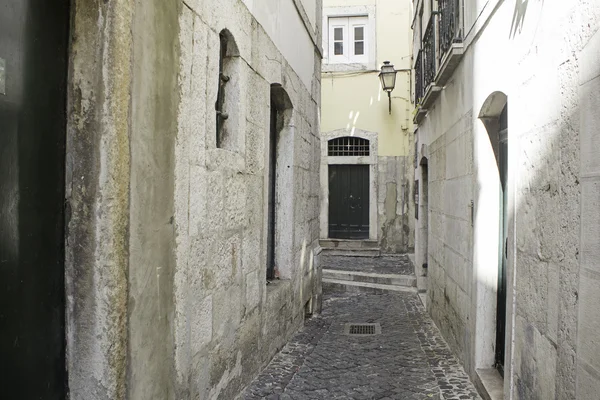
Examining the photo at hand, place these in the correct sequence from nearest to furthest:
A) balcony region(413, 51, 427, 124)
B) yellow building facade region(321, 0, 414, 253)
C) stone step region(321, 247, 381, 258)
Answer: balcony region(413, 51, 427, 124) < stone step region(321, 247, 381, 258) < yellow building facade region(321, 0, 414, 253)

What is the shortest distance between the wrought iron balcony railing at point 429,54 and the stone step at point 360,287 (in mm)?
3456

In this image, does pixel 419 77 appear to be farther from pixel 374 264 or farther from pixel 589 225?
pixel 589 225

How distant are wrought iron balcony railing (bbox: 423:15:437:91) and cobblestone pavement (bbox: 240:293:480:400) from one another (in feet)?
10.6

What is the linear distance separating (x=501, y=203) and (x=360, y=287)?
16.9ft

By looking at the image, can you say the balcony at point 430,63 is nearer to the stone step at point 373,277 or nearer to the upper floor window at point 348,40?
the stone step at point 373,277

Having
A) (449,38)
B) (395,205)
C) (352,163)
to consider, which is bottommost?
(395,205)

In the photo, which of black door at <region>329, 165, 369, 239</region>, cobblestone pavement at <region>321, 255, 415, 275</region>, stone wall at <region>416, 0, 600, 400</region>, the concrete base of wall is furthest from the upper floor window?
the concrete base of wall

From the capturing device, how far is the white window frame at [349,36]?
45.6 feet

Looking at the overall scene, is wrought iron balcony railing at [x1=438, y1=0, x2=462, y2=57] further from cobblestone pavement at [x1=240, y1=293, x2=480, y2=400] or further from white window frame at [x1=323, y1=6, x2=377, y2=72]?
white window frame at [x1=323, y1=6, x2=377, y2=72]

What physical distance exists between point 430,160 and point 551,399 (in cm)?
502

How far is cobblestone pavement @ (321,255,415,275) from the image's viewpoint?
10.8 metres

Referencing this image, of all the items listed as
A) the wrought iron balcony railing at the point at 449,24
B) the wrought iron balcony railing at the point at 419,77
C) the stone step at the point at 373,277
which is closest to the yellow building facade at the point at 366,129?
the stone step at the point at 373,277

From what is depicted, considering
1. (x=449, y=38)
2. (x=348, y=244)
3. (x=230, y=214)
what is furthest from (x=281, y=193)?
(x=348, y=244)

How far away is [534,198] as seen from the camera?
9.42 ft
